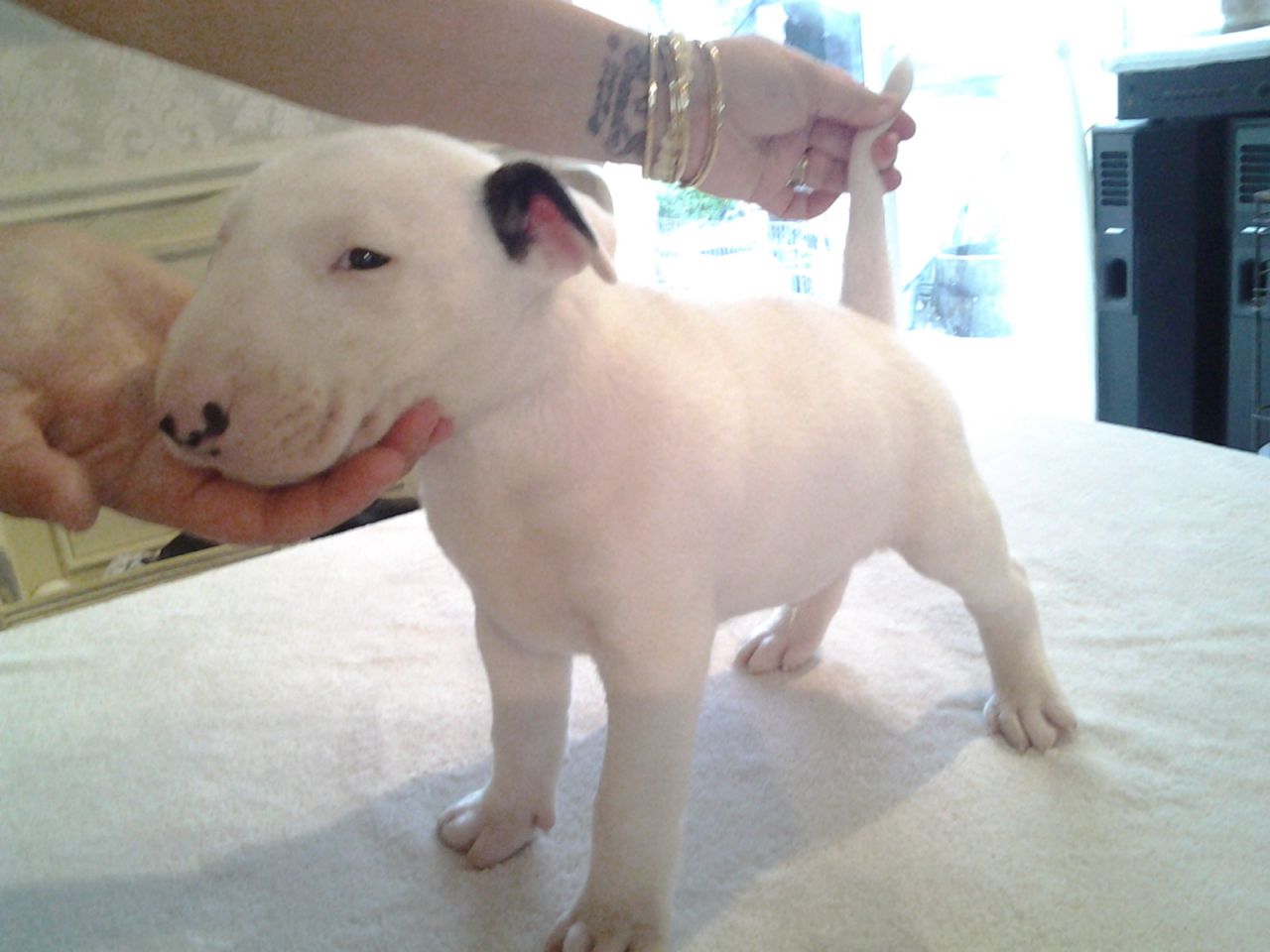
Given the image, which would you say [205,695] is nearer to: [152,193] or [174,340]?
[174,340]

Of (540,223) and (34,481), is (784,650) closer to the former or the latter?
(540,223)

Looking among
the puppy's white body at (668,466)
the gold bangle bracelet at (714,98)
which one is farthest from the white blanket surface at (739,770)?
the gold bangle bracelet at (714,98)

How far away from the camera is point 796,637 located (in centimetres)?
134

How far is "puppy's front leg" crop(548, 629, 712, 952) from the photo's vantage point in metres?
0.84

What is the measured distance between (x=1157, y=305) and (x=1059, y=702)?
153cm

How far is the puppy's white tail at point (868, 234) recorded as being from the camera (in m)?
1.16

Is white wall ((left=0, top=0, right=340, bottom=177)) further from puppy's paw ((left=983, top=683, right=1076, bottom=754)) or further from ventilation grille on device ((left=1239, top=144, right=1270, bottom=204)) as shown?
ventilation grille on device ((left=1239, top=144, right=1270, bottom=204))

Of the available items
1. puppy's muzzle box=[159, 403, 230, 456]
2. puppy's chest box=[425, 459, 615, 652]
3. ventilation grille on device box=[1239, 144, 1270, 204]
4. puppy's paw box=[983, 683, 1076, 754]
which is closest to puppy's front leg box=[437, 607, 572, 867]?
puppy's chest box=[425, 459, 615, 652]

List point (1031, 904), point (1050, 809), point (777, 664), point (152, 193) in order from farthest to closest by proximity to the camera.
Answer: point (152, 193) < point (777, 664) < point (1050, 809) < point (1031, 904)

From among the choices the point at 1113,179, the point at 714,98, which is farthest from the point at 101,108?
the point at 1113,179

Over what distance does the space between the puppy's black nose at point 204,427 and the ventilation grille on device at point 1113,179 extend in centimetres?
220

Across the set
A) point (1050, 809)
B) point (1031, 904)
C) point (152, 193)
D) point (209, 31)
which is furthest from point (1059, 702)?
point (152, 193)

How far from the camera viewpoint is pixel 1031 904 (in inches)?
35.2

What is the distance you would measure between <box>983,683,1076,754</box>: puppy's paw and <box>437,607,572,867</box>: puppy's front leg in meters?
0.48
